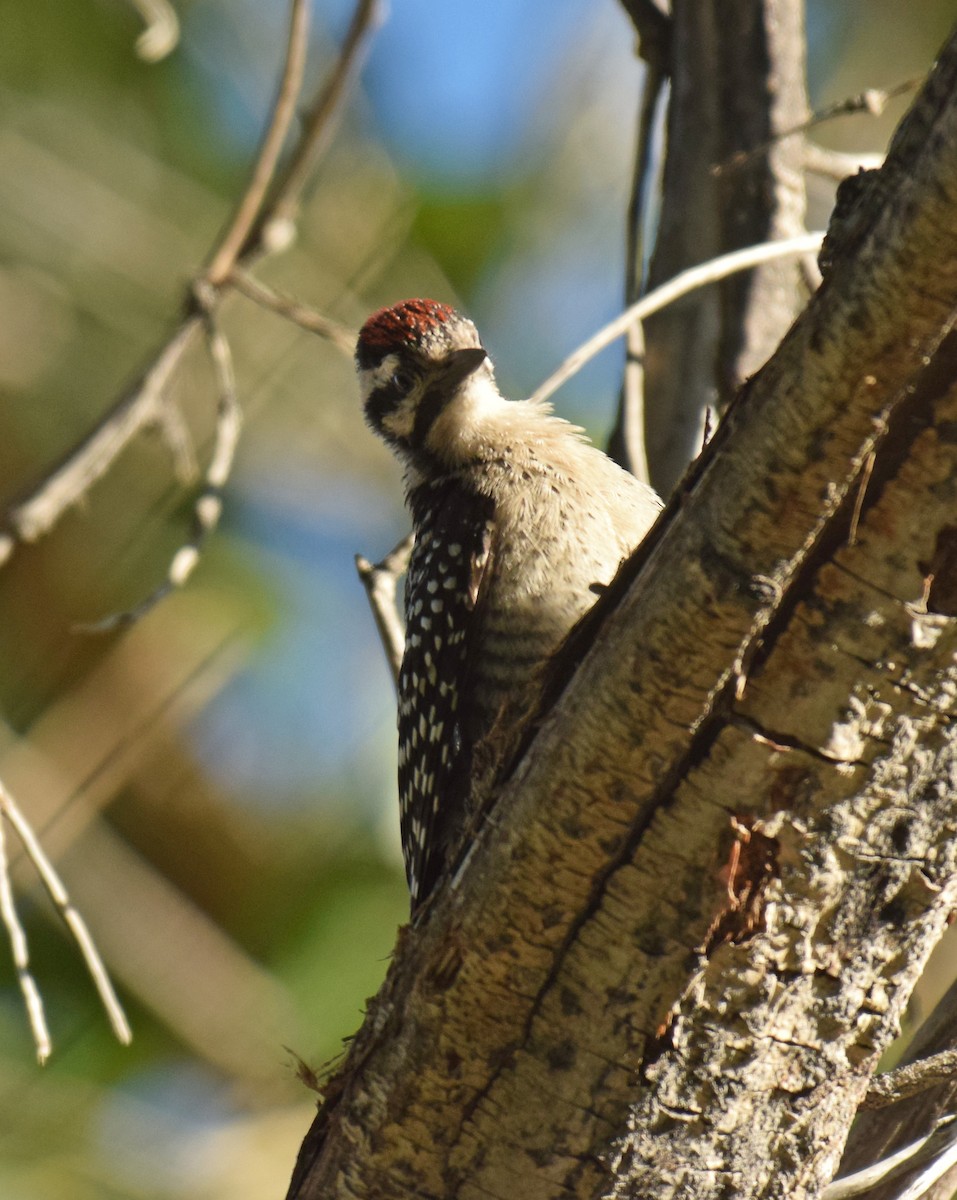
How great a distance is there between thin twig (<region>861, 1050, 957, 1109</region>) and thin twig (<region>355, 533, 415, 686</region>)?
149 centimetres

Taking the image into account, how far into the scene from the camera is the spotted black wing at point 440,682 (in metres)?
3.20

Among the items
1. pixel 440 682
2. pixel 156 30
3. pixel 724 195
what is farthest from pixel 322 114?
pixel 440 682

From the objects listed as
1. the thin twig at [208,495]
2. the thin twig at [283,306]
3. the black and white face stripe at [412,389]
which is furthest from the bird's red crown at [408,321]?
the thin twig at [208,495]

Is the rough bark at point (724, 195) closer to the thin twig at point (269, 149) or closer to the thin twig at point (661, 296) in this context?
the thin twig at point (661, 296)

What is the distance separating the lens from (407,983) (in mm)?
1979


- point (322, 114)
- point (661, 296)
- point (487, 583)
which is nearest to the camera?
point (661, 296)

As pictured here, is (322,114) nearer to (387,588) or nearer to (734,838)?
(387,588)

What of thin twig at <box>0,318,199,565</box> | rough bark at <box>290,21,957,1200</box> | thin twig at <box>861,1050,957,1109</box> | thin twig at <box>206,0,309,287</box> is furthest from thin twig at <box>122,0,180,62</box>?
thin twig at <box>861,1050,957,1109</box>

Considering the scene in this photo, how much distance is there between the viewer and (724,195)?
373 cm

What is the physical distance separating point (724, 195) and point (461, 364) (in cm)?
86

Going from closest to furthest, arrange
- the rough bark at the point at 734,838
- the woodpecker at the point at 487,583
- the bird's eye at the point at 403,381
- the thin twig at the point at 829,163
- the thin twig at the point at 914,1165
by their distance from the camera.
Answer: the rough bark at the point at 734,838 < the thin twig at the point at 914,1165 < the woodpecker at the point at 487,583 < the thin twig at the point at 829,163 < the bird's eye at the point at 403,381

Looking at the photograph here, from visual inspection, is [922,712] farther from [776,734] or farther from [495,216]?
[495,216]

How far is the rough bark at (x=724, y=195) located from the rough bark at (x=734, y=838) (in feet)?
6.65

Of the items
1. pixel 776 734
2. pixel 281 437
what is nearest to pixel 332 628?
pixel 281 437
